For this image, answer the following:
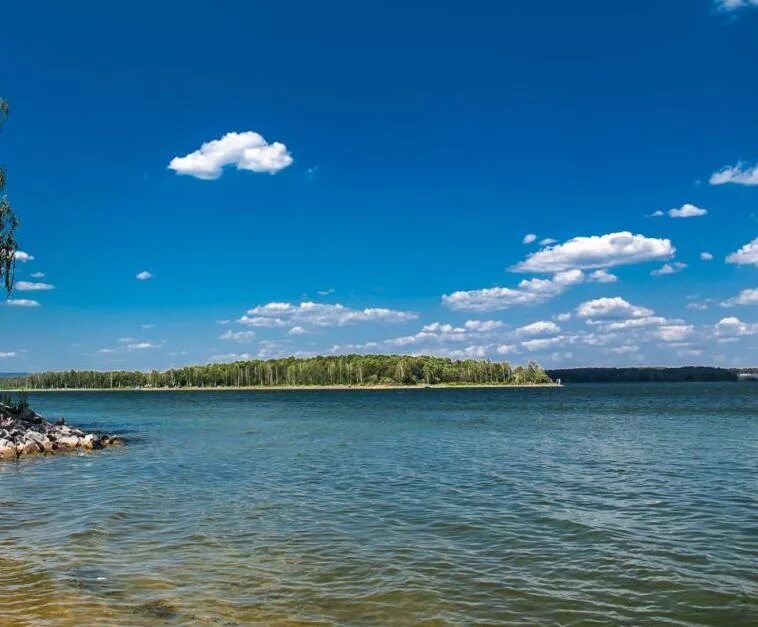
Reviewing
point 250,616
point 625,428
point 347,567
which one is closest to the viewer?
point 250,616

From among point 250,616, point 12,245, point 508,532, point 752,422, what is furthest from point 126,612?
point 752,422

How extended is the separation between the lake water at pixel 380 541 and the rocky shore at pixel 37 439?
10.8ft

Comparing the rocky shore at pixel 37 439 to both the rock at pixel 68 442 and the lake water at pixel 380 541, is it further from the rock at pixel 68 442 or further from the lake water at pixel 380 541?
the lake water at pixel 380 541

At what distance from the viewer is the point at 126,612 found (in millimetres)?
11555

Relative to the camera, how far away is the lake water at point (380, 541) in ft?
39.4

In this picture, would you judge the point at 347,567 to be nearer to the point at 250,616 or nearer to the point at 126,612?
the point at 250,616

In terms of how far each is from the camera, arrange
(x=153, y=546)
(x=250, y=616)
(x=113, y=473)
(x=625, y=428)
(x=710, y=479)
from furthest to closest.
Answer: (x=625, y=428), (x=113, y=473), (x=710, y=479), (x=153, y=546), (x=250, y=616)

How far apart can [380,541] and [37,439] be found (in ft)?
99.2

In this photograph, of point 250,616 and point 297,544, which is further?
point 297,544

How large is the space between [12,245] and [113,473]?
23.2 meters

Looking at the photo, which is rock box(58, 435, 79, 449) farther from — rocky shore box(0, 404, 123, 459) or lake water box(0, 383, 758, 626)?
lake water box(0, 383, 758, 626)

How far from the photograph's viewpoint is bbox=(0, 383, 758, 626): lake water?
1201 cm

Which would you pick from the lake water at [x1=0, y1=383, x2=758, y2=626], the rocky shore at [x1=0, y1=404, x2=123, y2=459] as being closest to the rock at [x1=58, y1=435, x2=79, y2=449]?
the rocky shore at [x1=0, y1=404, x2=123, y2=459]

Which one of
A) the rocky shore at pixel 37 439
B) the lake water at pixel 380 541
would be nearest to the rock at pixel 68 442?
the rocky shore at pixel 37 439
